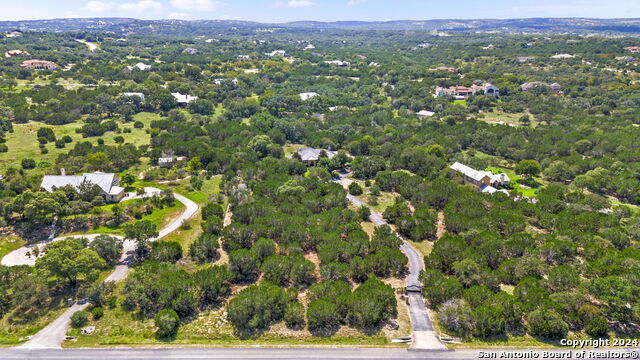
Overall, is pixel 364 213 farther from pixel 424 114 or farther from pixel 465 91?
pixel 465 91

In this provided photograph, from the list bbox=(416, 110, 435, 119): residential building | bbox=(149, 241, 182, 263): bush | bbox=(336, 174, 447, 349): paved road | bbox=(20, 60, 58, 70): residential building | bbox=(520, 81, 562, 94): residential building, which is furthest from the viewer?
bbox=(20, 60, 58, 70): residential building

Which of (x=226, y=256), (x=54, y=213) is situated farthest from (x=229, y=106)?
(x=226, y=256)

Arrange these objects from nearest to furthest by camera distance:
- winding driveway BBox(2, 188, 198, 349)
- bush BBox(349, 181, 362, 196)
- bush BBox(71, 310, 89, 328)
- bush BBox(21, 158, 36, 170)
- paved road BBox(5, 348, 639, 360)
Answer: paved road BBox(5, 348, 639, 360) → winding driveway BBox(2, 188, 198, 349) → bush BBox(71, 310, 89, 328) → bush BBox(349, 181, 362, 196) → bush BBox(21, 158, 36, 170)

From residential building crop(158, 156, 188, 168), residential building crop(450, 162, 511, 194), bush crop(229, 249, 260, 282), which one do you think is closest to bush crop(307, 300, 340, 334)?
bush crop(229, 249, 260, 282)

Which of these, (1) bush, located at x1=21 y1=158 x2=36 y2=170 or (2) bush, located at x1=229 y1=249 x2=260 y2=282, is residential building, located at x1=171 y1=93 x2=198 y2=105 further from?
(2) bush, located at x1=229 y1=249 x2=260 y2=282

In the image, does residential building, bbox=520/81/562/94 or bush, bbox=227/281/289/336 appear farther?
residential building, bbox=520/81/562/94

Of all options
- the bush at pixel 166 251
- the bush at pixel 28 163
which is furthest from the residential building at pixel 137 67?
the bush at pixel 166 251
